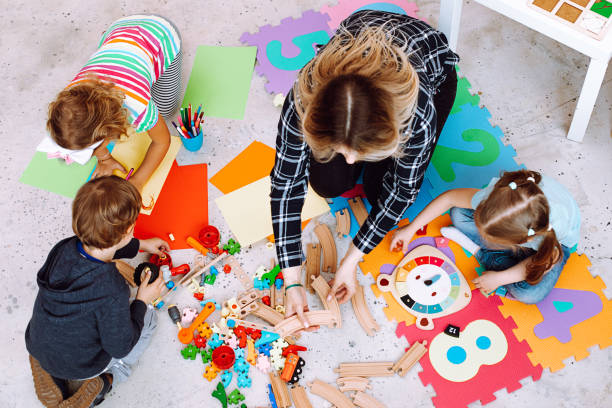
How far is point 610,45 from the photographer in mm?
1406

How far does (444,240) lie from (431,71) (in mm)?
558

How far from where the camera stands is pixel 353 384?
56.3 inches

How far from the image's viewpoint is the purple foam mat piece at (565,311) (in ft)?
4.81

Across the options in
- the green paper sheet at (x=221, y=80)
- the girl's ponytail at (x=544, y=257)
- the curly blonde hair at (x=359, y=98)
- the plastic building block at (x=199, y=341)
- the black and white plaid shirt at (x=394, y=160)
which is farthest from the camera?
the green paper sheet at (x=221, y=80)

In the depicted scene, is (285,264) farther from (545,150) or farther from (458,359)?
(545,150)

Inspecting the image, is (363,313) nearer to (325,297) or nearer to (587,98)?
(325,297)

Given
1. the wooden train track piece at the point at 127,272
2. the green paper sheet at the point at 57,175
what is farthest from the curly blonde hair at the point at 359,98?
the green paper sheet at the point at 57,175

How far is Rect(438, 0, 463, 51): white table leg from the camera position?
5.46ft

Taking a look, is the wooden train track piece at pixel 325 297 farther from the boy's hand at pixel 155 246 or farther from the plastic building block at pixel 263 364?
the boy's hand at pixel 155 246

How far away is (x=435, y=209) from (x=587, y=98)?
62cm

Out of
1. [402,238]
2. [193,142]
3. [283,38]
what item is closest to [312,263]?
[402,238]

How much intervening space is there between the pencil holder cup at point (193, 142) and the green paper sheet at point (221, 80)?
0.46 ft

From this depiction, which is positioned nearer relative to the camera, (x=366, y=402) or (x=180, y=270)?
(x=366, y=402)

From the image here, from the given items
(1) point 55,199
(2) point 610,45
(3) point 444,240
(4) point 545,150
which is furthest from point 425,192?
(1) point 55,199
